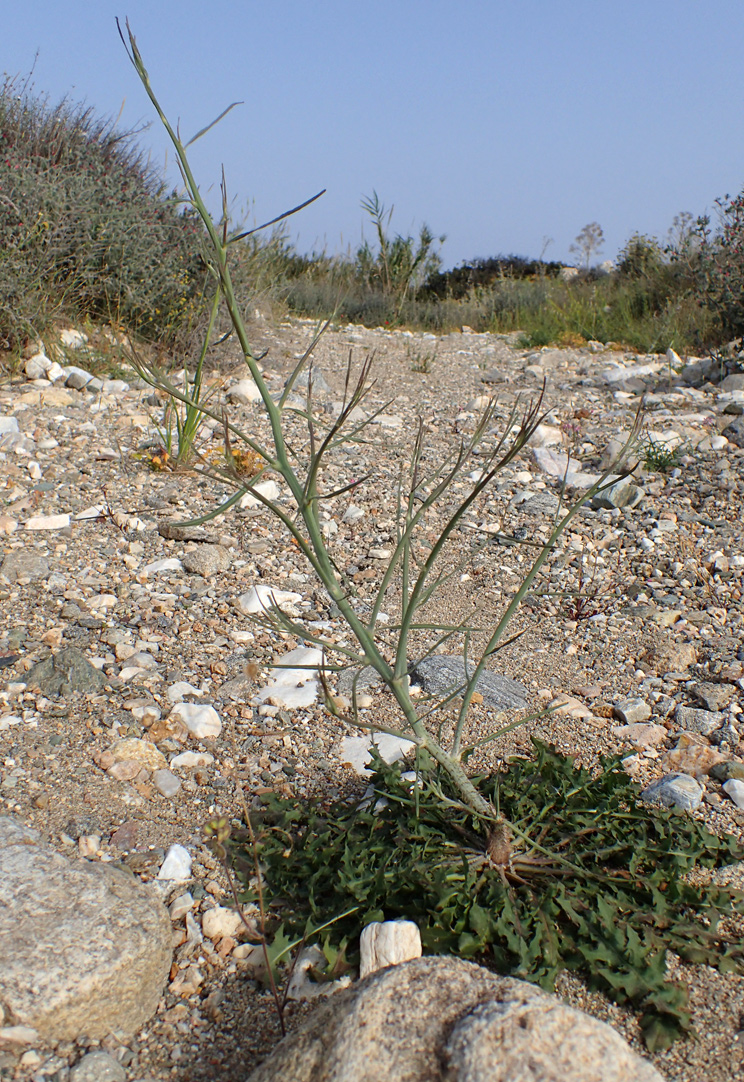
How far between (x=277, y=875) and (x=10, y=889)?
0.54m


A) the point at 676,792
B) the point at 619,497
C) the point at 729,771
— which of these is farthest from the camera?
the point at 619,497

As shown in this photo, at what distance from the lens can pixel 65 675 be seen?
8.11 feet

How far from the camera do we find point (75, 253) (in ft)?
18.4

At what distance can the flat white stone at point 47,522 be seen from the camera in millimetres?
3488

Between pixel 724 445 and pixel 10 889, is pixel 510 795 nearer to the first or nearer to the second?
pixel 10 889

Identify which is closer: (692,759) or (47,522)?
(692,759)

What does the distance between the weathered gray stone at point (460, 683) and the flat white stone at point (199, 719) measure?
0.65 meters

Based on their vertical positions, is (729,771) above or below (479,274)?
below

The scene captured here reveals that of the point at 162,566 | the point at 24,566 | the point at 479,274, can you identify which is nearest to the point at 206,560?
the point at 162,566

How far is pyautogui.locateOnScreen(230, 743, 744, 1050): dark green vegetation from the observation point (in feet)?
4.86

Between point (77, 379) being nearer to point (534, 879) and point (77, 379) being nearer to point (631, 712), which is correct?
point (631, 712)

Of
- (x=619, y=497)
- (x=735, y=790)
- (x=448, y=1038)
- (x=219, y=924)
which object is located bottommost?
(x=219, y=924)

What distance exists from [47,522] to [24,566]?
1.38ft

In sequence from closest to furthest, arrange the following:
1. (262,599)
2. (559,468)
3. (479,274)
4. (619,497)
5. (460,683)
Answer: (460,683)
(262,599)
(619,497)
(559,468)
(479,274)
